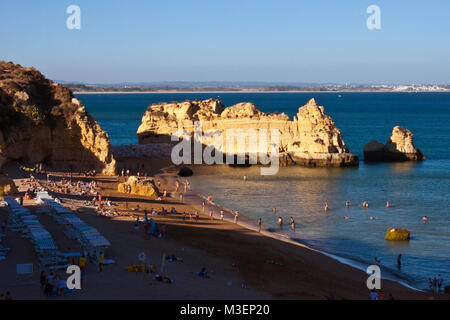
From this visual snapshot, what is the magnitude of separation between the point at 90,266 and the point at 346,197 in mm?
22564

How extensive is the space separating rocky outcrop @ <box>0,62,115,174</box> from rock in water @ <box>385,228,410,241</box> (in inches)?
828

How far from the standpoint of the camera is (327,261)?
22.6 metres

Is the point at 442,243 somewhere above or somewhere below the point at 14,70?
below

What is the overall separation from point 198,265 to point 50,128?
22.8 metres

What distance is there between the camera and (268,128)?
174ft

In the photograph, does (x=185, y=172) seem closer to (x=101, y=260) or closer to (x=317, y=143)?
(x=317, y=143)

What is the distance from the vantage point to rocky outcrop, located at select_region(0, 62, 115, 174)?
37.5 meters

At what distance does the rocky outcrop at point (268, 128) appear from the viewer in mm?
50625

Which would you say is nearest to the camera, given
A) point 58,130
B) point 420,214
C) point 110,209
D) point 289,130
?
point 110,209

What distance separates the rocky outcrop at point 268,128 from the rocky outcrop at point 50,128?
14.0 m

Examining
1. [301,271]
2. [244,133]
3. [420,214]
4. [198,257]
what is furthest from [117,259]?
[244,133]

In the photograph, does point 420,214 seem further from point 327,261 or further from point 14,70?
point 14,70

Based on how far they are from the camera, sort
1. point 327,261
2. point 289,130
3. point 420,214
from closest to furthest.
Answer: point 327,261 → point 420,214 → point 289,130

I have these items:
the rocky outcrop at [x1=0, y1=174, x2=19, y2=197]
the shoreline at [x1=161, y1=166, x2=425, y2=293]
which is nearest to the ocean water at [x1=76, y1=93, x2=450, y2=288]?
the shoreline at [x1=161, y1=166, x2=425, y2=293]
